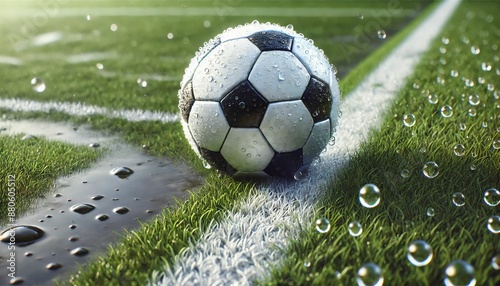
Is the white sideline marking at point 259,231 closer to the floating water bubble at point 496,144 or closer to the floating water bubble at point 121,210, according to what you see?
the floating water bubble at point 121,210

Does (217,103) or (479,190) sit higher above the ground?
(217,103)

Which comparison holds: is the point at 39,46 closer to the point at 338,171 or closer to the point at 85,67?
the point at 85,67

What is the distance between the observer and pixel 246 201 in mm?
3008

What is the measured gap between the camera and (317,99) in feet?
10.3

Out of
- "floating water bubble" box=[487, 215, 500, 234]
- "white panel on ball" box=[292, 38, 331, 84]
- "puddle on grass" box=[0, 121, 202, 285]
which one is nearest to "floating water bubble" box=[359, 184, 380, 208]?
"floating water bubble" box=[487, 215, 500, 234]

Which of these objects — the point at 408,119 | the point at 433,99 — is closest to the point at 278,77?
the point at 408,119

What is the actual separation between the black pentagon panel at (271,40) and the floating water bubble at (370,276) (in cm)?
146

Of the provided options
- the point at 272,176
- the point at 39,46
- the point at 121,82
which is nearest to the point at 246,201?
the point at 272,176

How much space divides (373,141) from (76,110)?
272 cm

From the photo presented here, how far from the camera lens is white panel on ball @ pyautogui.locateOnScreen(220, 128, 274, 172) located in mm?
3059

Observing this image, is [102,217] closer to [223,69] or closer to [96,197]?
[96,197]

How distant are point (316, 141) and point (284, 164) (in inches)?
9.3

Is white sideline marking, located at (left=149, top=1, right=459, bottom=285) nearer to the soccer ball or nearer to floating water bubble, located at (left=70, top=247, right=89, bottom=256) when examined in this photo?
the soccer ball

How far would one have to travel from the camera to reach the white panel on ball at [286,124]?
9.95 ft
